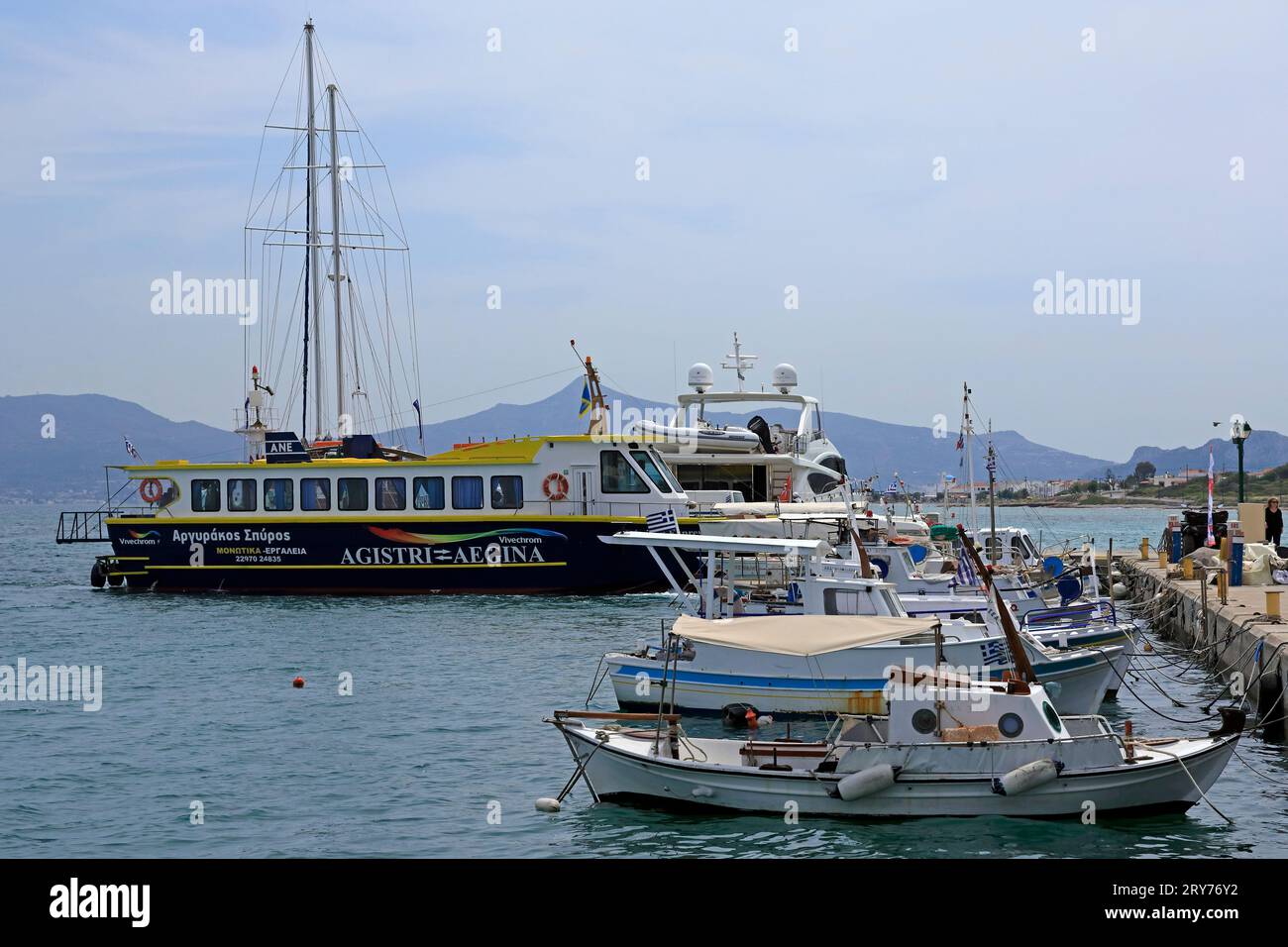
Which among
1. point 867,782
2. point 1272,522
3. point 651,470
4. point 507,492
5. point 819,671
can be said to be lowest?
Answer: point 867,782

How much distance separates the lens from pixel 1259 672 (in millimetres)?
21234

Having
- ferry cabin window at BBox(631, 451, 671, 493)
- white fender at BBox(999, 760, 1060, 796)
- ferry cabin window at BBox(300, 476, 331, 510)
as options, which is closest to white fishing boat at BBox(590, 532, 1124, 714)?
white fender at BBox(999, 760, 1060, 796)

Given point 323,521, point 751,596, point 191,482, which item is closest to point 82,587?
point 191,482

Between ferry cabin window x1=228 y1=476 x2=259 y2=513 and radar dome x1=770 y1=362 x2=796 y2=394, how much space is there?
851 inches

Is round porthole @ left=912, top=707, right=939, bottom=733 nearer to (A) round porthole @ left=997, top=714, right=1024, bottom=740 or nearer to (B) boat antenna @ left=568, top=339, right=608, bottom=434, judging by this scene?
(A) round porthole @ left=997, top=714, right=1024, bottom=740

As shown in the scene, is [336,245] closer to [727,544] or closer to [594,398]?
[594,398]

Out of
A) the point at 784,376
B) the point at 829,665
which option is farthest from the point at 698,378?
the point at 829,665

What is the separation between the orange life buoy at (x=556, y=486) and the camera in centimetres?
3925

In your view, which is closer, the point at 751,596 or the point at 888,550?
the point at 751,596

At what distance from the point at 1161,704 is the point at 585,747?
12.1m

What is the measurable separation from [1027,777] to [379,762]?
9.08 meters

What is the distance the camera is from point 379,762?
19344 mm

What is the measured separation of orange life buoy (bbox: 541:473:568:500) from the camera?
3925 centimetres
